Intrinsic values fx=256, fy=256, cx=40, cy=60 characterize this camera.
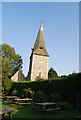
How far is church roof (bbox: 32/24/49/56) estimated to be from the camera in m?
49.8

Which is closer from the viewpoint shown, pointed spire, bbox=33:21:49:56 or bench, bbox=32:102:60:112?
bench, bbox=32:102:60:112

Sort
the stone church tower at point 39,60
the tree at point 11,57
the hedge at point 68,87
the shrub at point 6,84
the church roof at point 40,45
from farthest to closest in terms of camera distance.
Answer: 1. the tree at point 11,57
2. the church roof at point 40,45
3. the stone church tower at point 39,60
4. the shrub at point 6,84
5. the hedge at point 68,87

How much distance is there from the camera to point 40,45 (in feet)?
165

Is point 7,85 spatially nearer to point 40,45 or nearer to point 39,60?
point 39,60

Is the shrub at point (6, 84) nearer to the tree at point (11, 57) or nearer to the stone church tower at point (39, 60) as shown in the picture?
the tree at point (11, 57)

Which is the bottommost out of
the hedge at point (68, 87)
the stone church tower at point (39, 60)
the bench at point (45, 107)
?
the bench at point (45, 107)

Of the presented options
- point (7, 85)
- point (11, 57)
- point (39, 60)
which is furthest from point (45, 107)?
point (11, 57)

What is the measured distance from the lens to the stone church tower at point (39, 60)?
4850 cm

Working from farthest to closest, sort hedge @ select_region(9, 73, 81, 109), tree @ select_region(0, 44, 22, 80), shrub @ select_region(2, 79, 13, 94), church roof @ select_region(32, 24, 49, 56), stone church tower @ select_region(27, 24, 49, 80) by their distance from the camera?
tree @ select_region(0, 44, 22, 80) < church roof @ select_region(32, 24, 49, 56) < stone church tower @ select_region(27, 24, 49, 80) < shrub @ select_region(2, 79, 13, 94) < hedge @ select_region(9, 73, 81, 109)

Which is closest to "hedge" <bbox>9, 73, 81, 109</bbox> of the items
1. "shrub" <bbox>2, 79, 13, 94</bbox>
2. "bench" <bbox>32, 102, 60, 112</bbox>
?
"bench" <bbox>32, 102, 60, 112</bbox>

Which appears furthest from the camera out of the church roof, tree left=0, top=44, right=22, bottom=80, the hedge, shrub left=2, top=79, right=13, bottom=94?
tree left=0, top=44, right=22, bottom=80

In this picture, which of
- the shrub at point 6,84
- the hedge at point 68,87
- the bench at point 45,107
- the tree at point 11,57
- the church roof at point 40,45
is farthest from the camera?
the tree at point 11,57

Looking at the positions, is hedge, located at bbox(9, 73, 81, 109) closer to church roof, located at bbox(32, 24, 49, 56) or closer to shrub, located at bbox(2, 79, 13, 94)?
shrub, located at bbox(2, 79, 13, 94)

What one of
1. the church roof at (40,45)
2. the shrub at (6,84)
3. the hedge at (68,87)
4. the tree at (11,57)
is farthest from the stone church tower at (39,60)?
the hedge at (68,87)
